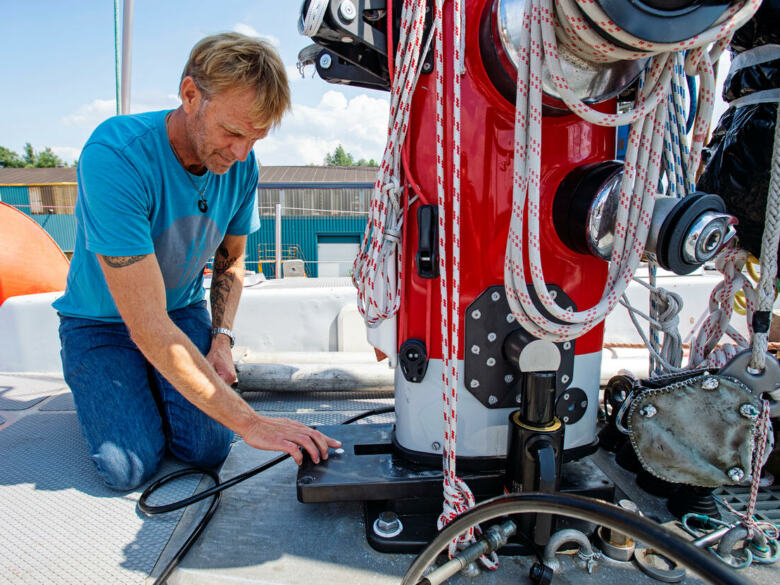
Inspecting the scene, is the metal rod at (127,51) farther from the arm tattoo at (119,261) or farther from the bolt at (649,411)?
the bolt at (649,411)

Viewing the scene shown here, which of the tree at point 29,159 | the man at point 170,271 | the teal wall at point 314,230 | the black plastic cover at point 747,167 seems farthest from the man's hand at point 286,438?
the tree at point 29,159

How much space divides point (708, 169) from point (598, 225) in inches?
26.9

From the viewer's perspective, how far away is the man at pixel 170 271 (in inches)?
45.4

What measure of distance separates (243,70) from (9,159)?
6049cm

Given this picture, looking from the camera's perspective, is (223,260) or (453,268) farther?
(223,260)

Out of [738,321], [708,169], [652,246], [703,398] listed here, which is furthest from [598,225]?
[738,321]

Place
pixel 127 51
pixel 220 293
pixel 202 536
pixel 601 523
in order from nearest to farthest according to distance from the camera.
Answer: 1. pixel 601 523
2. pixel 202 536
3. pixel 220 293
4. pixel 127 51

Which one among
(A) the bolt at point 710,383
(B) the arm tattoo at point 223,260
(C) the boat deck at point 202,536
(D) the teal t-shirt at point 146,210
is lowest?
(C) the boat deck at point 202,536

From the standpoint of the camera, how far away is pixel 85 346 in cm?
150

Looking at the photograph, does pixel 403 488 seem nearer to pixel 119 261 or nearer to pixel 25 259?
pixel 119 261

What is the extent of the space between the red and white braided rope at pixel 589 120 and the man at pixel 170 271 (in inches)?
24.9

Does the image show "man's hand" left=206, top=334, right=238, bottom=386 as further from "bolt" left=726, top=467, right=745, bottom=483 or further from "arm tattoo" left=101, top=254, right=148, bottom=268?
"bolt" left=726, top=467, right=745, bottom=483

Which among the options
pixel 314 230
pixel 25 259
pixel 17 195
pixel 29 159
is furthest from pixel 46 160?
pixel 25 259

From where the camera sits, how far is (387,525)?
3.49 feet
